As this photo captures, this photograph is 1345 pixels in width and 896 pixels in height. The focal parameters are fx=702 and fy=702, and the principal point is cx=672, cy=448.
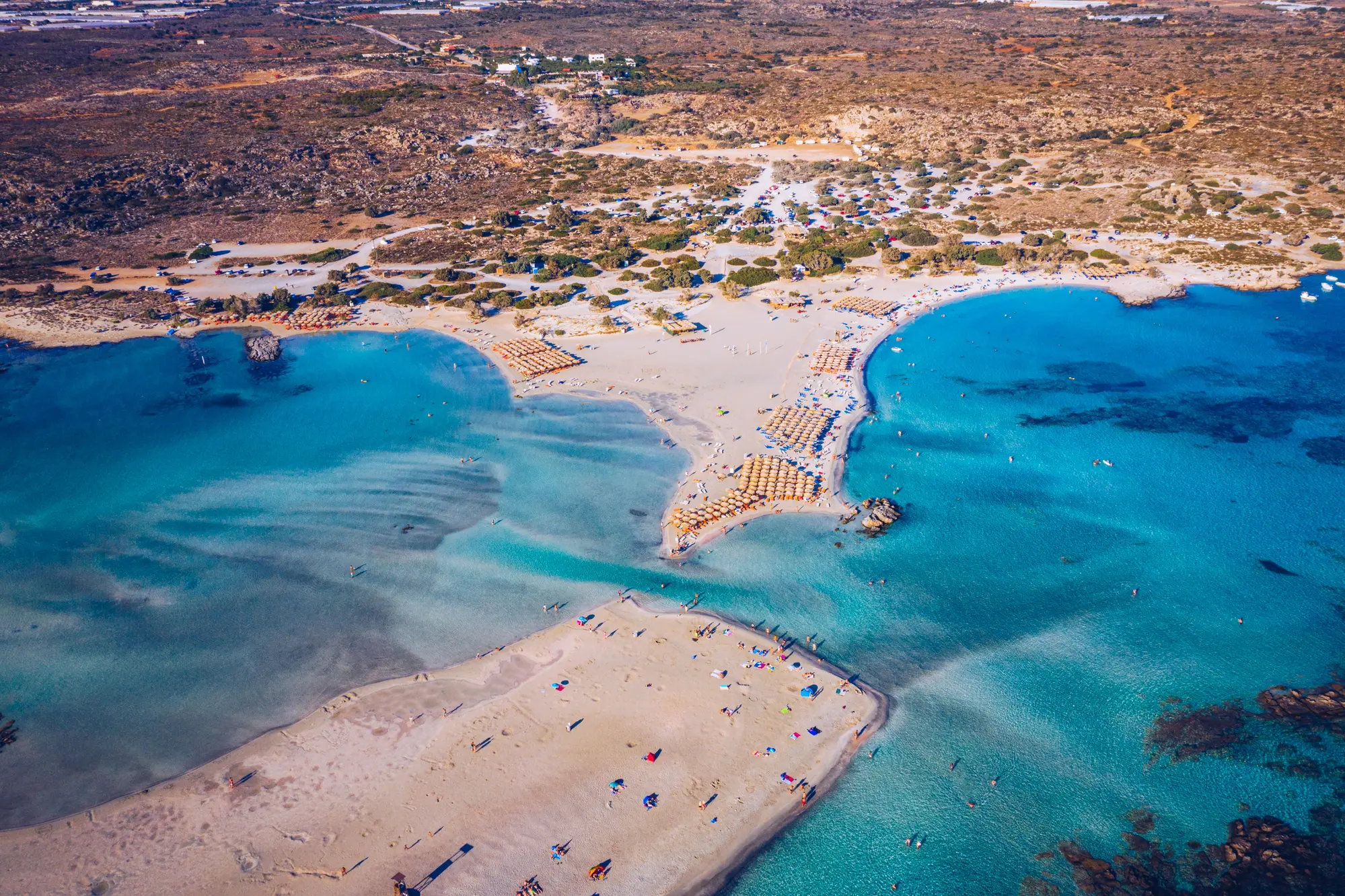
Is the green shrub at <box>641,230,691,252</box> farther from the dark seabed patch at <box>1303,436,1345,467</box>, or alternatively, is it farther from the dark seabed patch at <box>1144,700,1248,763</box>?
the dark seabed patch at <box>1144,700,1248,763</box>

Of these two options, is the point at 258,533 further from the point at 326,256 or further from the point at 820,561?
the point at 326,256

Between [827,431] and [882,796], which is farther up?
[827,431]

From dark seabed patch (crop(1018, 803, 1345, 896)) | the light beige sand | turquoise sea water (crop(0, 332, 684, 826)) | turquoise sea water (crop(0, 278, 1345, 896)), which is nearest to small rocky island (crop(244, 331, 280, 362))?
turquoise sea water (crop(0, 332, 684, 826))

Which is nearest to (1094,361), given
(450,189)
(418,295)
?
(418,295)

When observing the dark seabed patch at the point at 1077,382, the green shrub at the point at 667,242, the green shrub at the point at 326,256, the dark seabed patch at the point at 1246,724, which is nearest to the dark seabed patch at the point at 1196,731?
the dark seabed patch at the point at 1246,724

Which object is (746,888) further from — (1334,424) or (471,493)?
(1334,424)

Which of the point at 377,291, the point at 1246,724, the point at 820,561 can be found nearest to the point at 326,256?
the point at 377,291

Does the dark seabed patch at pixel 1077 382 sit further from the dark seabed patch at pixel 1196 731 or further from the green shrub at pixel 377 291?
the green shrub at pixel 377 291
